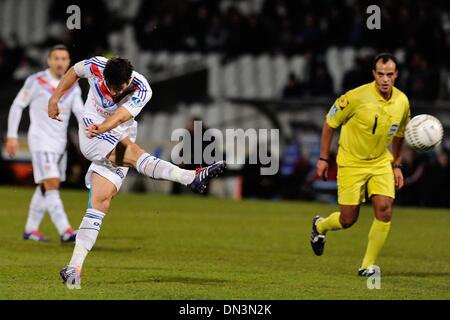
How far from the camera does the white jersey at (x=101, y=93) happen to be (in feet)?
31.9

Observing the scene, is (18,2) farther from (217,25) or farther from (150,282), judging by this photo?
(150,282)

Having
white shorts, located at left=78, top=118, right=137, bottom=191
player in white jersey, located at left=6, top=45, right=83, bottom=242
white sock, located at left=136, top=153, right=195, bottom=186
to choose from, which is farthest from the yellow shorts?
player in white jersey, located at left=6, top=45, right=83, bottom=242

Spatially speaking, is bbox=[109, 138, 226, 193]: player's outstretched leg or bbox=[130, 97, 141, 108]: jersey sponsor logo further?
bbox=[109, 138, 226, 193]: player's outstretched leg

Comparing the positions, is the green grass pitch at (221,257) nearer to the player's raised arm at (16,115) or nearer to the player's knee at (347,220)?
the player's knee at (347,220)

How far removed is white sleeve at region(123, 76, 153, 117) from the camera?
9.45 meters

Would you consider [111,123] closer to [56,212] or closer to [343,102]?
[343,102]

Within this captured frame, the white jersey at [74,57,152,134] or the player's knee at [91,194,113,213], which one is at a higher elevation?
the white jersey at [74,57,152,134]

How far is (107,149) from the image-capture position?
987 cm

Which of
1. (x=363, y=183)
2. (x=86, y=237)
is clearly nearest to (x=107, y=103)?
(x=86, y=237)

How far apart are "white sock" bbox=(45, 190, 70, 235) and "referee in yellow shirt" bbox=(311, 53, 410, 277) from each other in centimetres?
435

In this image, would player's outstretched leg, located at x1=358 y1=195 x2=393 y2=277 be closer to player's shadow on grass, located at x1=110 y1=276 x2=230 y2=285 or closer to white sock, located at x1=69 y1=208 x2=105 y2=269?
player's shadow on grass, located at x1=110 y1=276 x2=230 y2=285

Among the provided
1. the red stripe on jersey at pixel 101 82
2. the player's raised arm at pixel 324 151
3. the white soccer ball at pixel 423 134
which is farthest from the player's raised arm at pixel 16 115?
the white soccer ball at pixel 423 134

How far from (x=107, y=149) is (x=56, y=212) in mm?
4327
